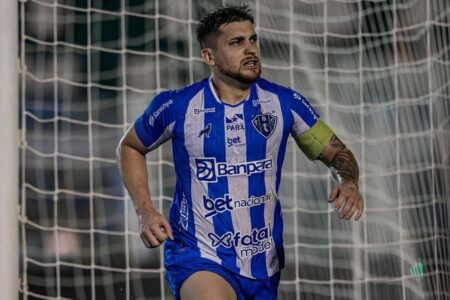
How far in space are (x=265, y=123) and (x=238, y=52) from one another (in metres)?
0.32

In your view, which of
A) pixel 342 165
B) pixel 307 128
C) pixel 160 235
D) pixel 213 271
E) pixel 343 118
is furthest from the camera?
pixel 343 118

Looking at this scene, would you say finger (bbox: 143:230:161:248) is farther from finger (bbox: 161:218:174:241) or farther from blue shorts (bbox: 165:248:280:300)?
blue shorts (bbox: 165:248:280:300)

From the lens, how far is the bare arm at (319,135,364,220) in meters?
4.00

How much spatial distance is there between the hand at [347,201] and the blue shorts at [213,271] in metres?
0.56

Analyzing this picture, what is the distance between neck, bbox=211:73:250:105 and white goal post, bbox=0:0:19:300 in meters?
1.05

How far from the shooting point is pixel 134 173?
4.41 meters

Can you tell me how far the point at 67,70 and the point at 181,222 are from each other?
2.64 metres

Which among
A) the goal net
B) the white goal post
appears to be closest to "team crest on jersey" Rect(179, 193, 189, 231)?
the white goal post

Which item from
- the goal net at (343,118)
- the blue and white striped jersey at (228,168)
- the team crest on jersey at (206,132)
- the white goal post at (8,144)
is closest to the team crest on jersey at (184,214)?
the blue and white striped jersey at (228,168)

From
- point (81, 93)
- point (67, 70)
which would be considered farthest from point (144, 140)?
point (81, 93)

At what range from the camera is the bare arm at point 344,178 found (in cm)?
400

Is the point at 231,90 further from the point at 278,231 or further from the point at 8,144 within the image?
the point at 8,144

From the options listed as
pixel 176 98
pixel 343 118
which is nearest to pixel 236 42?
pixel 176 98

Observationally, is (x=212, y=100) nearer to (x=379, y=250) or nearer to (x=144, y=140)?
(x=144, y=140)
